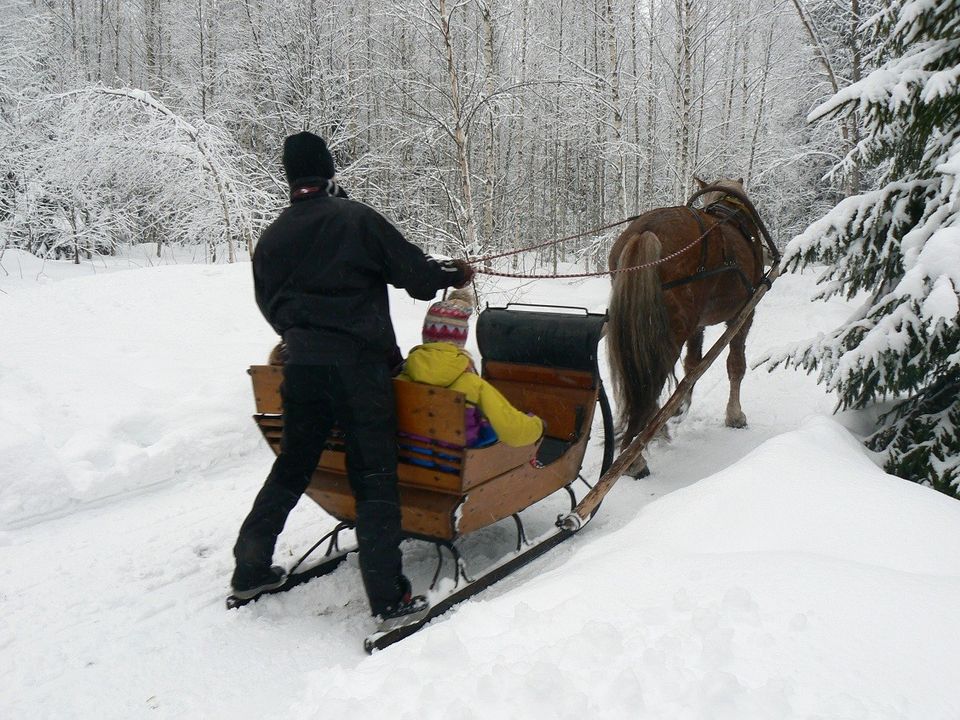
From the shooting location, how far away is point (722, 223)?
16.4 feet

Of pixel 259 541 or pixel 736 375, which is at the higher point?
pixel 736 375

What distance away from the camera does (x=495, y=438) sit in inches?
119

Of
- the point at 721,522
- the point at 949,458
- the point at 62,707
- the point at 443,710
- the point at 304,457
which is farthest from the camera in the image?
the point at 949,458

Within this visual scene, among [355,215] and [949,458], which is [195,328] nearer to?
[355,215]

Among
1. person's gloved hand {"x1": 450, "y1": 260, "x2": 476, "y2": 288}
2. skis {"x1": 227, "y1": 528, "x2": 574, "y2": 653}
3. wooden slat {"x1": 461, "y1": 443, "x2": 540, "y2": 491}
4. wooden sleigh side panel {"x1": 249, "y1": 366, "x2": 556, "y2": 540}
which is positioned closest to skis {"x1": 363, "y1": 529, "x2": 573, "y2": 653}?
skis {"x1": 227, "y1": 528, "x2": 574, "y2": 653}

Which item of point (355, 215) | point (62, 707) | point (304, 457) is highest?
point (355, 215)

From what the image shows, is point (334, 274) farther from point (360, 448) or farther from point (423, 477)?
point (423, 477)

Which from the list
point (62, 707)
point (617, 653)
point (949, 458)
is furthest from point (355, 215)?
point (949, 458)

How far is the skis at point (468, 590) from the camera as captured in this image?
8.50ft

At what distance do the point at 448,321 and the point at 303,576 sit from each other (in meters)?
1.44

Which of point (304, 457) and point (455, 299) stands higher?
point (455, 299)

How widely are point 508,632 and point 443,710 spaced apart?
36 cm

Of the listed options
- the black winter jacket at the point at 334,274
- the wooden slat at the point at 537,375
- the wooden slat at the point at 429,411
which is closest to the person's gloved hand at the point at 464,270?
the black winter jacket at the point at 334,274

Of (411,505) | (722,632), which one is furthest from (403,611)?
(722,632)
